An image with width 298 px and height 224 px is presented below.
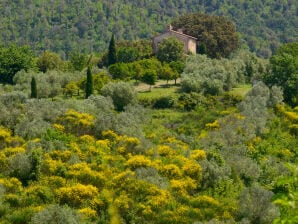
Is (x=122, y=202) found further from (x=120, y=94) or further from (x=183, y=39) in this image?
(x=183, y=39)

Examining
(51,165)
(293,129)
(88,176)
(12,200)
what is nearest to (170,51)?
(293,129)

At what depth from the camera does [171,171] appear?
35844mm

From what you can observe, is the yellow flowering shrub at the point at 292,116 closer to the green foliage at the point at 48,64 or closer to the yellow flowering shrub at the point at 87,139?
the yellow flowering shrub at the point at 87,139

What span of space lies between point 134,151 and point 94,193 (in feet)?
30.2

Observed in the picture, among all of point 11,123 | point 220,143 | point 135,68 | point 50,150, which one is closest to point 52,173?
point 50,150

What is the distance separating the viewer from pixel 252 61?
8544cm

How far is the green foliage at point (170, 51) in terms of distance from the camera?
81.3 m

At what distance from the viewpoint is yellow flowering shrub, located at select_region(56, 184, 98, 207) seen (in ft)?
102

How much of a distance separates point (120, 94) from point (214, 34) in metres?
39.4

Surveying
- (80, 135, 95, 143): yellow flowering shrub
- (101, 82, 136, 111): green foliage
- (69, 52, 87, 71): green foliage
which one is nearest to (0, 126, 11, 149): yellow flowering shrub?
(80, 135, 95, 143): yellow flowering shrub

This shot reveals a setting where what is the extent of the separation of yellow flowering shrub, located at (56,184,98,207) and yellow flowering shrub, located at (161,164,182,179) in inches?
250

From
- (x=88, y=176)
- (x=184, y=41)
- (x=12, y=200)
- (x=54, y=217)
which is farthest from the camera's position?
(x=184, y=41)

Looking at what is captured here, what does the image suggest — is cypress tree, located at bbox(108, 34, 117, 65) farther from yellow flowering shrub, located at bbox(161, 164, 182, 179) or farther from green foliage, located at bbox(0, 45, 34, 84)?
yellow flowering shrub, located at bbox(161, 164, 182, 179)

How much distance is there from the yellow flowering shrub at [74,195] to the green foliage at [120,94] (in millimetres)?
26997
